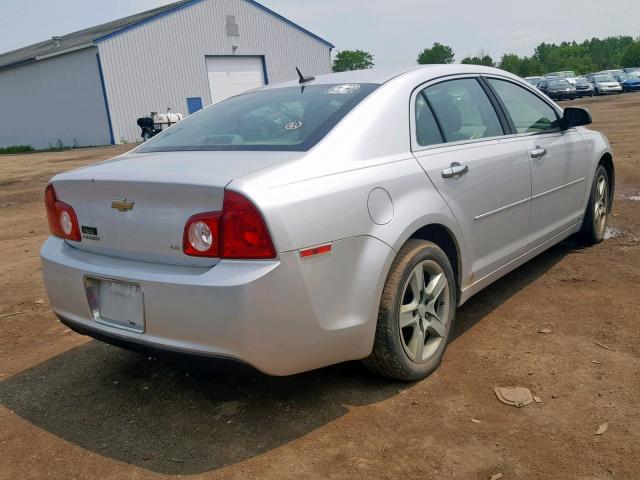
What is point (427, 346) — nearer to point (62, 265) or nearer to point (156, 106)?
point (62, 265)

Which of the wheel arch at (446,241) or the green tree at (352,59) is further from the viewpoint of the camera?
the green tree at (352,59)

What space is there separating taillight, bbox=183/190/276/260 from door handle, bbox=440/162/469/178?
4.07ft

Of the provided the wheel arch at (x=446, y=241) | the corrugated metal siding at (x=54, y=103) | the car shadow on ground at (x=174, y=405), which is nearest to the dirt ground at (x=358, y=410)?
the car shadow on ground at (x=174, y=405)

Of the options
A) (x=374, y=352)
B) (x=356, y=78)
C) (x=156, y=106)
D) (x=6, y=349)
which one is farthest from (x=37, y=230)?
(x=156, y=106)

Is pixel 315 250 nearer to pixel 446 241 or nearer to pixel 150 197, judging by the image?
pixel 150 197

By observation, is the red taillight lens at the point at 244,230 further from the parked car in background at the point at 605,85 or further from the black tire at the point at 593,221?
the parked car in background at the point at 605,85

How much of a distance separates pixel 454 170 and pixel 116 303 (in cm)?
186

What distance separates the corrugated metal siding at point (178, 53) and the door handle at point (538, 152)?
78.2 feet

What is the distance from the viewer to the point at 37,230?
807 centimetres

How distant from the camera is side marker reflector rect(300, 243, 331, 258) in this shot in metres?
2.48

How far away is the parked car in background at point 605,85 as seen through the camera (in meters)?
37.3

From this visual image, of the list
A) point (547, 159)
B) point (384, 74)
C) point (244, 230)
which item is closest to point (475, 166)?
point (384, 74)

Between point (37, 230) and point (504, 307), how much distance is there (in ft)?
21.0

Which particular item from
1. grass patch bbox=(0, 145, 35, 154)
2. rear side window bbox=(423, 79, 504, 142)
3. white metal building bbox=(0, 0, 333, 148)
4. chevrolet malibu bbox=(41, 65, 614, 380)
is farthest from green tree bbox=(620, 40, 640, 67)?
chevrolet malibu bbox=(41, 65, 614, 380)
